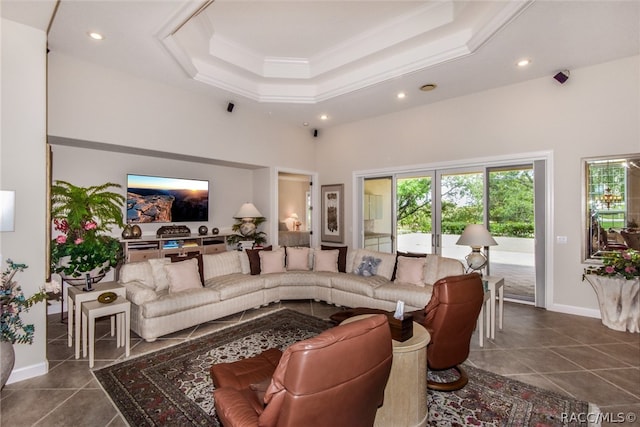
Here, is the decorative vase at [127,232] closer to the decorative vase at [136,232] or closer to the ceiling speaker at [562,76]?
the decorative vase at [136,232]

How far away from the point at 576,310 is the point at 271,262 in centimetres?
456

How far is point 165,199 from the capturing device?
5.47m

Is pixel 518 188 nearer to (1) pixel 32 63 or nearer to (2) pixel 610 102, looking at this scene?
Result: (2) pixel 610 102

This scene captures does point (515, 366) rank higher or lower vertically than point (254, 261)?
lower

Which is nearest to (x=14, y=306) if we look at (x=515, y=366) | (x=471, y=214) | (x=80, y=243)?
(x=80, y=243)

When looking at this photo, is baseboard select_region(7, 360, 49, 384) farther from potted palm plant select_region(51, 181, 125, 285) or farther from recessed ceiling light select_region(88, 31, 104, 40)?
recessed ceiling light select_region(88, 31, 104, 40)

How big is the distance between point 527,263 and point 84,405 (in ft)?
18.9

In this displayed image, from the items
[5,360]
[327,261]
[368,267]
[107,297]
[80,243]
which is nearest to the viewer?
[5,360]

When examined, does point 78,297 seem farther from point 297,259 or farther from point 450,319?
point 450,319

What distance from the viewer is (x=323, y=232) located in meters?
7.45

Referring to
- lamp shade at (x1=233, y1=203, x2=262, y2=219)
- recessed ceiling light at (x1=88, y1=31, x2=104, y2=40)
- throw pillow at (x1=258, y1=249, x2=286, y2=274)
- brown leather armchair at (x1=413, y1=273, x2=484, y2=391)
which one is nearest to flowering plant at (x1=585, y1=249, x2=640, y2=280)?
brown leather armchair at (x1=413, y1=273, x2=484, y2=391)

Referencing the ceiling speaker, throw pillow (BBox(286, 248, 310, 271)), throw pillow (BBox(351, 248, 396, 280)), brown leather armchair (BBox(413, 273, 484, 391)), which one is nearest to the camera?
brown leather armchair (BBox(413, 273, 484, 391))

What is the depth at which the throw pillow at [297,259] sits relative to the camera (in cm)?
523

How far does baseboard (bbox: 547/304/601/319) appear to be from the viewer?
420 centimetres
